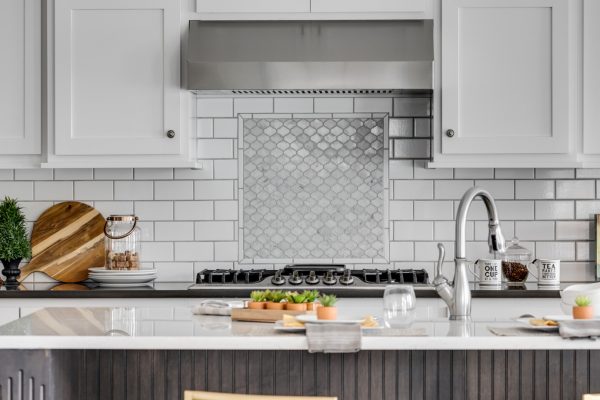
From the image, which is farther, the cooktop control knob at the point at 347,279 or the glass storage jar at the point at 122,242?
the glass storage jar at the point at 122,242

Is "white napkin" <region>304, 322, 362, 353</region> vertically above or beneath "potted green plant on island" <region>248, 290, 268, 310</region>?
beneath

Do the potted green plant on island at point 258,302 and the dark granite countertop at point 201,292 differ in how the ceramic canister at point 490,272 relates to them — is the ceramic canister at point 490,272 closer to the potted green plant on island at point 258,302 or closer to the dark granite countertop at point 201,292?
the dark granite countertop at point 201,292

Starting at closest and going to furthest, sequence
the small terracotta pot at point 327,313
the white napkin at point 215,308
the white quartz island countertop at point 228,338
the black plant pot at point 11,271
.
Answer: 1. the white quartz island countertop at point 228,338
2. the small terracotta pot at point 327,313
3. the white napkin at point 215,308
4. the black plant pot at point 11,271

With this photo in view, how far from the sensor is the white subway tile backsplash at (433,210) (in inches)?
176

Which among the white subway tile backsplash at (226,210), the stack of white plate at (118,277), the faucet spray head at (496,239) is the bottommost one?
the stack of white plate at (118,277)

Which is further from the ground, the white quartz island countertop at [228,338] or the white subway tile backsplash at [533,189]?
the white subway tile backsplash at [533,189]

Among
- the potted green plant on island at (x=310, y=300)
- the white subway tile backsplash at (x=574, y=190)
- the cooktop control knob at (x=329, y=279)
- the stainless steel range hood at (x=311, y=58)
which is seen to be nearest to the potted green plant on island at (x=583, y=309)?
the potted green plant on island at (x=310, y=300)

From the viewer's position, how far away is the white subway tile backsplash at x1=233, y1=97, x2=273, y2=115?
4.48m

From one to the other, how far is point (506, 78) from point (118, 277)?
2.09 metres

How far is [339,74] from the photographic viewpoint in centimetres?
399

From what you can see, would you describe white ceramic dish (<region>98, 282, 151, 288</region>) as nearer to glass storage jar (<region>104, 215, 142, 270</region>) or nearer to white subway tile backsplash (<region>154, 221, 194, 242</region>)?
glass storage jar (<region>104, 215, 142, 270</region>)

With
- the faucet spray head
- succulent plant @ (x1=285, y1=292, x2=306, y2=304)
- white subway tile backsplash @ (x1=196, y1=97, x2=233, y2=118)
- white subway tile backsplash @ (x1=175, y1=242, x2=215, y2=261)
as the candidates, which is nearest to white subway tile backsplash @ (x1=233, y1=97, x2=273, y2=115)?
white subway tile backsplash @ (x1=196, y1=97, x2=233, y2=118)

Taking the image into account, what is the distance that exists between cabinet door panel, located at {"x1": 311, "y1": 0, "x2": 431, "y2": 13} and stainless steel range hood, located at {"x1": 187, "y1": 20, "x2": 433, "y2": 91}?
80 millimetres

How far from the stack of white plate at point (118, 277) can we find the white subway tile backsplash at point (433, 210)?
56.4 inches
